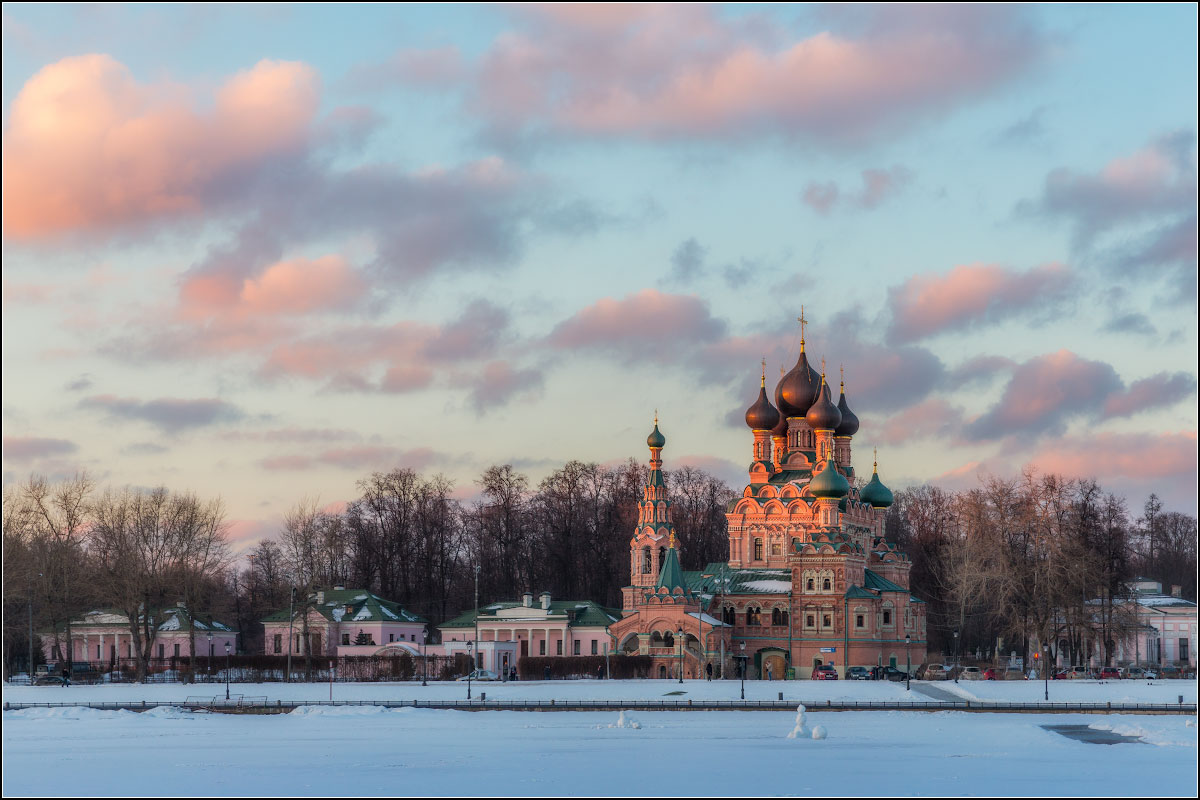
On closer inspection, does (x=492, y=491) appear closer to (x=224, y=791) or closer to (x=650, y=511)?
(x=650, y=511)

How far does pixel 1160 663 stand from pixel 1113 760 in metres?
63.0

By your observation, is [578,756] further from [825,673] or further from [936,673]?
[936,673]

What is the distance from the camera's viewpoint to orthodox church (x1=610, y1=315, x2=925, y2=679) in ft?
279

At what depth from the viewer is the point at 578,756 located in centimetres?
4209

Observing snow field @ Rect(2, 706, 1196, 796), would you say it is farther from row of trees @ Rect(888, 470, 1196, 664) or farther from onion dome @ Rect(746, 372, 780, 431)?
onion dome @ Rect(746, 372, 780, 431)

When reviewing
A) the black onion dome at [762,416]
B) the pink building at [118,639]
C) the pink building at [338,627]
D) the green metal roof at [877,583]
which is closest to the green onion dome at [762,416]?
the black onion dome at [762,416]

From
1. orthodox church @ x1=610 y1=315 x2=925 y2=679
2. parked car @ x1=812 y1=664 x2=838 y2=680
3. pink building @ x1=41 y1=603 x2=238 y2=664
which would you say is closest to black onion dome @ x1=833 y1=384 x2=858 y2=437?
orthodox church @ x1=610 y1=315 x2=925 y2=679

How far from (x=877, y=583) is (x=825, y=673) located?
921 centimetres

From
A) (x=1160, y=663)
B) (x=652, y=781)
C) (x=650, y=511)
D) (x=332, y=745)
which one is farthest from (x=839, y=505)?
(x=652, y=781)

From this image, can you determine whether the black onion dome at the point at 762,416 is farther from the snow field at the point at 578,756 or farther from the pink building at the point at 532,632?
the snow field at the point at 578,756

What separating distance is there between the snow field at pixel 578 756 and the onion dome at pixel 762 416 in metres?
38.0

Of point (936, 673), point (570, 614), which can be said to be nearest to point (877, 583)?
point (936, 673)

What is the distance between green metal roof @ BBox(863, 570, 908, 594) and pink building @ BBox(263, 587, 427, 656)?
25534 mm

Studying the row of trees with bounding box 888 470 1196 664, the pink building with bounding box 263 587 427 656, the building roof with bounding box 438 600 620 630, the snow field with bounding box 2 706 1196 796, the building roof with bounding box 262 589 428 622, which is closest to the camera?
the snow field with bounding box 2 706 1196 796
